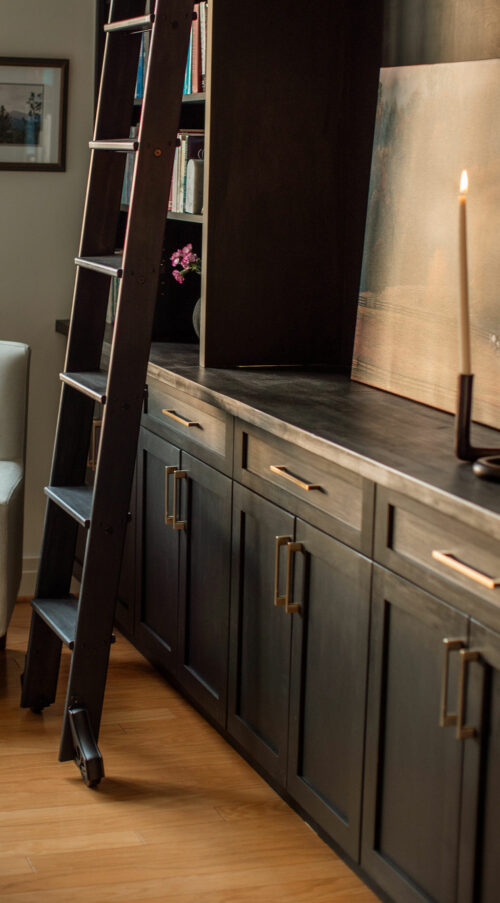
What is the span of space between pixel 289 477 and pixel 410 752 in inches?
24.3

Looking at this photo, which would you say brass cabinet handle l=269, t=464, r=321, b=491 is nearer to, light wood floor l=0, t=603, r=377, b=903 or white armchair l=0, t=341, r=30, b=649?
light wood floor l=0, t=603, r=377, b=903

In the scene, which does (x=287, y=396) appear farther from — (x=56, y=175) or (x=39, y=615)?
(x=56, y=175)

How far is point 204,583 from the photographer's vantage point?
281cm

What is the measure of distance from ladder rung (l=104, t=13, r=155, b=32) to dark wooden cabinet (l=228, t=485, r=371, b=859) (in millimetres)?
1081

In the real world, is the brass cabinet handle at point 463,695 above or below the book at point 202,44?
below

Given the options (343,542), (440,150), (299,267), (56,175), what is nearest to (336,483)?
(343,542)

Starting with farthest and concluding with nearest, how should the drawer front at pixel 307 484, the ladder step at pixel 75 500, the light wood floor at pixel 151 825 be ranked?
1. the ladder step at pixel 75 500
2. the light wood floor at pixel 151 825
3. the drawer front at pixel 307 484

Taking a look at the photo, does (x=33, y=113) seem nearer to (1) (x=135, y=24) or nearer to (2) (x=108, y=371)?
(1) (x=135, y=24)

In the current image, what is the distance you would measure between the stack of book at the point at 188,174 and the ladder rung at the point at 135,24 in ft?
1.60

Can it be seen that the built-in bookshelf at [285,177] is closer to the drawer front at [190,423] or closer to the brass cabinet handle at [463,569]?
the drawer front at [190,423]

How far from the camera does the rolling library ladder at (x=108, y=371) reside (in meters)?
2.54

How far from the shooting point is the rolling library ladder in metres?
2.54

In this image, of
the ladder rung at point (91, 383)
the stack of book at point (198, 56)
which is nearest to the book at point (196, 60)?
the stack of book at point (198, 56)

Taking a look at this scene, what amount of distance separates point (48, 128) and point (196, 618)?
1933 mm
